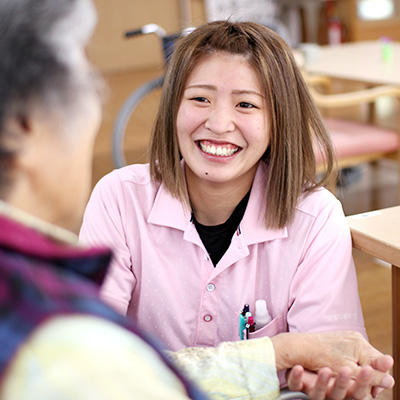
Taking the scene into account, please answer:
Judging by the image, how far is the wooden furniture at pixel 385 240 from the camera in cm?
123

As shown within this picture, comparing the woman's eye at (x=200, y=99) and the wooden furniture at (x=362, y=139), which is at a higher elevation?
the woman's eye at (x=200, y=99)

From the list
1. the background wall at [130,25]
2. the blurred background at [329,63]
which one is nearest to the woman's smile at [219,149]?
the blurred background at [329,63]

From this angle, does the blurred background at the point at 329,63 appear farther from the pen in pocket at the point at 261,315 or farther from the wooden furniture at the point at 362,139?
the pen in pocket at the point at 261,315

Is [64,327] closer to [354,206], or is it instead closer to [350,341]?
[350,341]

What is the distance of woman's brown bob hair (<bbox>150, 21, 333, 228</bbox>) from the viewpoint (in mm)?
1362

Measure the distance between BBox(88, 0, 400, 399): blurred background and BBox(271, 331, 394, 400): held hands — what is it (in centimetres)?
52

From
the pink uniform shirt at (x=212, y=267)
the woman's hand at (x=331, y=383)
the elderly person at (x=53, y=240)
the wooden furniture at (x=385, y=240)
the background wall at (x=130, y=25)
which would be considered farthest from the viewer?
the background wall at (x=130, y=25)

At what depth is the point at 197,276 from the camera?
1.39 metres

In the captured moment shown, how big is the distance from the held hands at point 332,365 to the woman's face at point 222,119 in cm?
43

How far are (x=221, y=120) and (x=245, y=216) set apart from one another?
22 centimetres

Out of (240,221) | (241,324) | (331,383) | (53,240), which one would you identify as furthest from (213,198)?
(53,240)

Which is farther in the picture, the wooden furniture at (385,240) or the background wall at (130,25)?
the background wall at (130,25)

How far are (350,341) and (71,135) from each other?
74 centimetres

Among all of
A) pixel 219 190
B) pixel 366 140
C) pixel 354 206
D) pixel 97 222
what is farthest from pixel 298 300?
pixel 354 206
